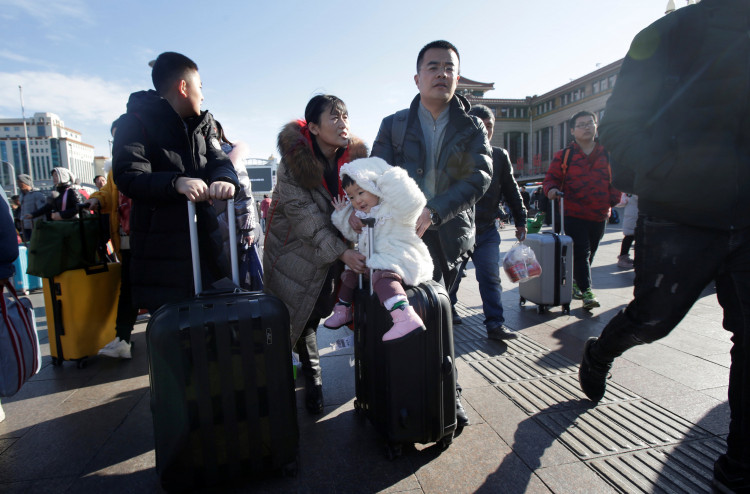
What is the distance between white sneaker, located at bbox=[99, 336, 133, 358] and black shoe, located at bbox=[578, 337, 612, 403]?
3.65 metres

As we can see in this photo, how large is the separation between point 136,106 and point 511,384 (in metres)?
2.85

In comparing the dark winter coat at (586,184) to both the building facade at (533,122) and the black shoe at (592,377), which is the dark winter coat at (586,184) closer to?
the black shoe at (592,377)

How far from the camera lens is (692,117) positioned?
5.71 ft

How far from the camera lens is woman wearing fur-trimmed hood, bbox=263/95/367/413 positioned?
2.39m

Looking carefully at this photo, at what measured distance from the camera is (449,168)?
8.04 ft

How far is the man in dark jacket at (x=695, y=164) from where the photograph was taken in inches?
66.5

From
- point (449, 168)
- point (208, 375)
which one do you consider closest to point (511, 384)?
point (449, 168)

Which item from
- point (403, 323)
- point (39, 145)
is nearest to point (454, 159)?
point (403, 323)

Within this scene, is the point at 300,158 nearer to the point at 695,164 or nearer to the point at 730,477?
the point at 695,164

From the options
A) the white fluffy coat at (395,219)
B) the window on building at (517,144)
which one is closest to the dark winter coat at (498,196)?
the white fluffy coat at (395,219)

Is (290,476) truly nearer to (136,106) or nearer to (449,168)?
(449,168)

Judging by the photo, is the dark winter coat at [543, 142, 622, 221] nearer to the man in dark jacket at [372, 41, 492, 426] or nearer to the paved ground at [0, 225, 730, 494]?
the paved ground at [0, 225, 730, 494]

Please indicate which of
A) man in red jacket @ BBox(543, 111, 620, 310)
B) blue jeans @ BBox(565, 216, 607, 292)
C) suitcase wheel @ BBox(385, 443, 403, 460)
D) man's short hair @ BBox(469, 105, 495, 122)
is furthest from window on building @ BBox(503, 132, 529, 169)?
suitcase wheel @ BBox(385, 443, 403, 460)

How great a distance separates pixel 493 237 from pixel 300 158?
2.43 metres
